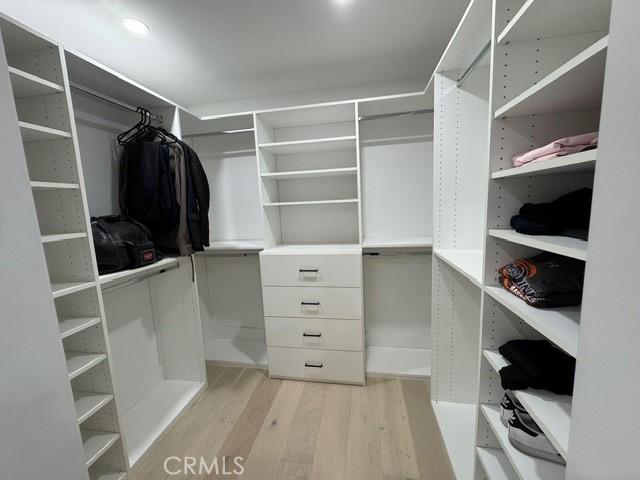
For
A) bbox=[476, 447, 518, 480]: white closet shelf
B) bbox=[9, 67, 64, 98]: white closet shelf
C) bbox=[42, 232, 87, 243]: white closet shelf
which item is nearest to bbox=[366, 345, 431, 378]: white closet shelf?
bbox=[476, 447, 518, 480]: white closet shelf

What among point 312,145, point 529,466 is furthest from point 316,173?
point 529,466

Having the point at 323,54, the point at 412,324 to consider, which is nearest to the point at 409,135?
the point at 323,54

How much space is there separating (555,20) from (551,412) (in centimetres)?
106

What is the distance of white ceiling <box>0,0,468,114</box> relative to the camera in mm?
1275

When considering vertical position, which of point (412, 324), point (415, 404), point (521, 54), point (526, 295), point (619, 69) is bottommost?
point (415, 404)

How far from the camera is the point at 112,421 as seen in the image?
4.18 feet

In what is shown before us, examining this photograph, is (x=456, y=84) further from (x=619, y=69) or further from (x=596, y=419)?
(x=596, y=419)

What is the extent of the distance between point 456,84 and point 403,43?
1.43ft

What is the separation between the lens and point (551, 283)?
731 mm

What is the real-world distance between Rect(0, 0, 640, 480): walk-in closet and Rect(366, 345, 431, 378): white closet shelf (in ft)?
0.10

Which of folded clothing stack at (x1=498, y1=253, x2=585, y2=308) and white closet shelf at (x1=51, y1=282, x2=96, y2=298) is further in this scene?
white closet shelf at (x1=51, y1=282, x2=96, y2=298)

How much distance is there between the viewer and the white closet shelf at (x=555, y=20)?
2.16ft

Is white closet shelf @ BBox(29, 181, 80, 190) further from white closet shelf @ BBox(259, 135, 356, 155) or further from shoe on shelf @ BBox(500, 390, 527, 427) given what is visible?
shoe on shelf @ BBox(500, 390, 527, 427)

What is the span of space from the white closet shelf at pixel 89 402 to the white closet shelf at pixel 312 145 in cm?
169
